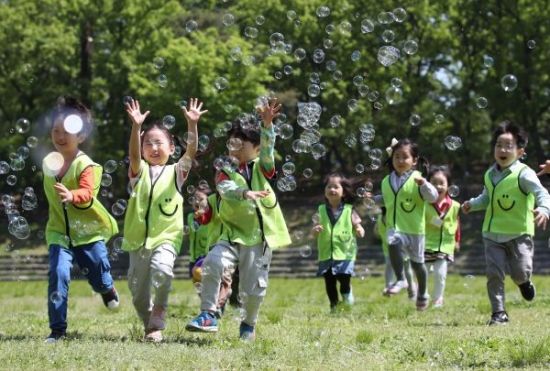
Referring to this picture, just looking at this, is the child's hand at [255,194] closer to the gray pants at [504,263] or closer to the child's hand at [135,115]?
the child's hand at [135,115]

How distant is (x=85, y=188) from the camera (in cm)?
676

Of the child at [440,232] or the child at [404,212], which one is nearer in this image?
the child at [404,212]

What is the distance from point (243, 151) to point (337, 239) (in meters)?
3.54

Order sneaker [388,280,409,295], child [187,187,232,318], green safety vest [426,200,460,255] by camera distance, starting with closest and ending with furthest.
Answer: child [187,187,232,318]
sneaker [388,280,409,295]
green safety vest [426,200,460,255]

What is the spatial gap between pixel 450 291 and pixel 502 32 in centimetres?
2053

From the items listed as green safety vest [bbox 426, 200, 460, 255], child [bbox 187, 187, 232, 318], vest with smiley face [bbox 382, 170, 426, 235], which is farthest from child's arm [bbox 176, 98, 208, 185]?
green safety vest [bbox 426, 200, 460, 255]

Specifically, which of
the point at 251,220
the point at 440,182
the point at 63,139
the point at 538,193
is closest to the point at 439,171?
the point at 440,182

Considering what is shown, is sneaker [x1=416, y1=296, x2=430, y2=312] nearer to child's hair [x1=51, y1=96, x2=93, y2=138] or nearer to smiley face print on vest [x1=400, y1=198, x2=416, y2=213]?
smiley face print on vest [x1=400, y1=198, x2=416, y2=213]

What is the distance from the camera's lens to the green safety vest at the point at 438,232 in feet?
36.6

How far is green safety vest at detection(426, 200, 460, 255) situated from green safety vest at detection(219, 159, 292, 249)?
4648mm

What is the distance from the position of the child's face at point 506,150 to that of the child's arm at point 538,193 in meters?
0.20

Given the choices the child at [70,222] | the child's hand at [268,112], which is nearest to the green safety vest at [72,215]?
the child at [70,222]

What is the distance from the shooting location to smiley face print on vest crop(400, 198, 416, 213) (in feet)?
33.5

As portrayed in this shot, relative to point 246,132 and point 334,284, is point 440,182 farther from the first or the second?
point 246,132
